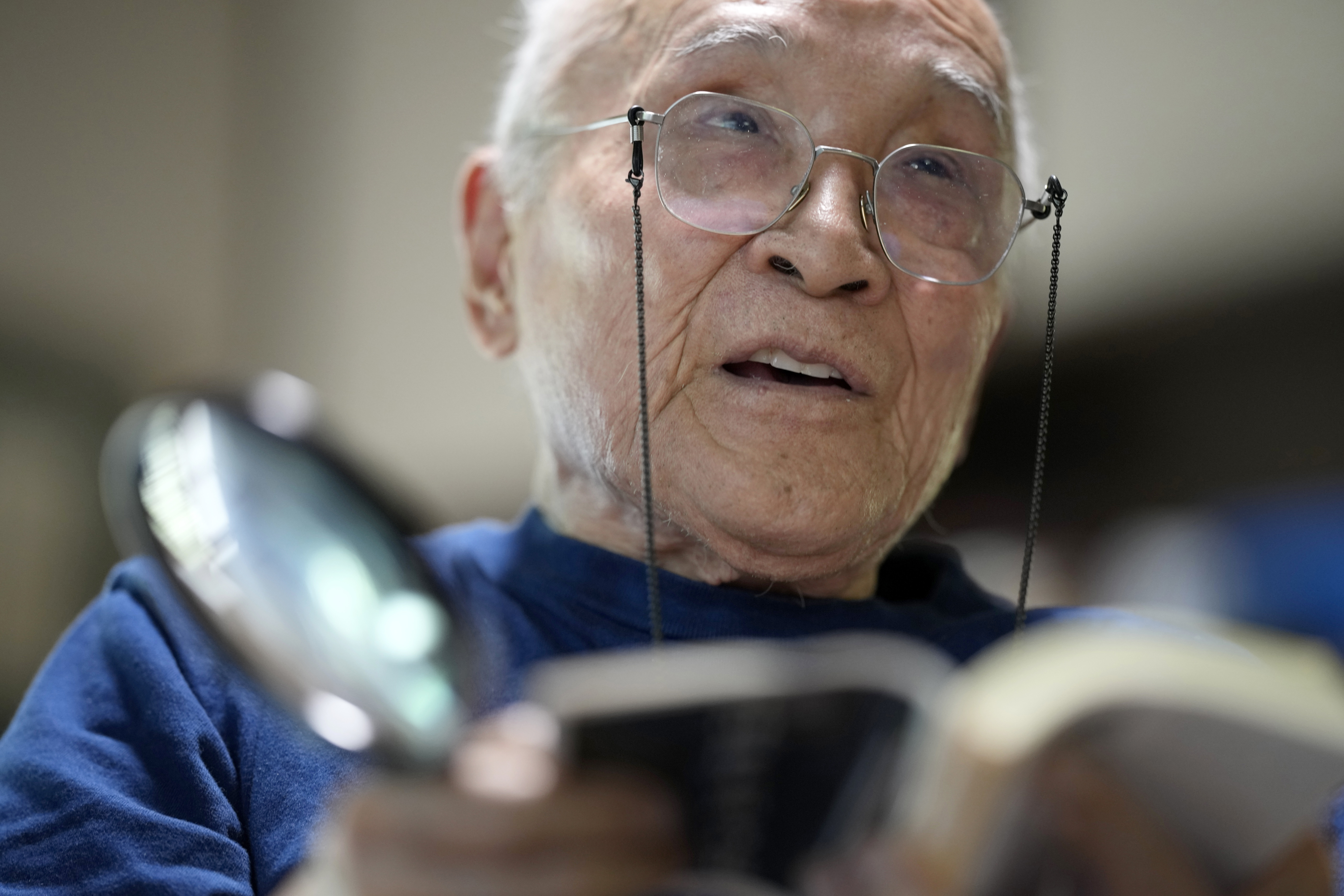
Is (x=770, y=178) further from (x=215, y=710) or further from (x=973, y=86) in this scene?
(x=215, y=710)

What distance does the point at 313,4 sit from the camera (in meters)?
3.43

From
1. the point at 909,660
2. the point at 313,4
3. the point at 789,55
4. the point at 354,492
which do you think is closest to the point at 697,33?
the point at 789,55

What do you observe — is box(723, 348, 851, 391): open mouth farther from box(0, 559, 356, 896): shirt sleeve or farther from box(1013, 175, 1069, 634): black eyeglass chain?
box(0, 559, 356, 896): shirt sleeve

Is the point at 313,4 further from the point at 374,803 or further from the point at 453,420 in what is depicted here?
the point at 374,803

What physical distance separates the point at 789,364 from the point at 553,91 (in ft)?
1.09

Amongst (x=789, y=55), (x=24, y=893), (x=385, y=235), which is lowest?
(x=385, y=235)

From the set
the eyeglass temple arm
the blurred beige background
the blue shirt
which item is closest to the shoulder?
the blue shirt

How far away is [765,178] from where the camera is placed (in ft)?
2.69

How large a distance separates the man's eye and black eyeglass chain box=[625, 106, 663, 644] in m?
0.06

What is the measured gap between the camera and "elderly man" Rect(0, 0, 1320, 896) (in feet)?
2.53

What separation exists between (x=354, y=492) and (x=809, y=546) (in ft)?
1.18

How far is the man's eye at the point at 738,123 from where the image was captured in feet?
2.72

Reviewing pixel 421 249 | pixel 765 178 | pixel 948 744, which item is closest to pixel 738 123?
pixel 765 178

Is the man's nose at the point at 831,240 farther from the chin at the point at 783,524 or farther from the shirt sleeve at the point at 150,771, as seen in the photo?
the shirt sleeve at the point at 150,771
